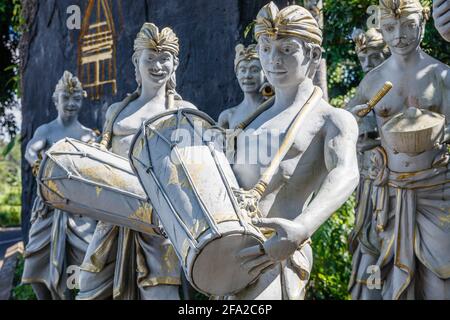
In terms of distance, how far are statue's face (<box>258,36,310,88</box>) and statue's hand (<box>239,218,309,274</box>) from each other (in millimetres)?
939

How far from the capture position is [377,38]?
9391 mm

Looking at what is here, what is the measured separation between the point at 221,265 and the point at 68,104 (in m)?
5.31

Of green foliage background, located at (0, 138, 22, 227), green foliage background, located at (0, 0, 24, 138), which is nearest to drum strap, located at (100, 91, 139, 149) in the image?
green foliage background, located at (0, 0, 24, 138)

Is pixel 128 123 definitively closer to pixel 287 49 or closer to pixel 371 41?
pixel 371 41

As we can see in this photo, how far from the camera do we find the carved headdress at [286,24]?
21.0 ft

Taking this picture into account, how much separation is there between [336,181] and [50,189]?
9.27 ft

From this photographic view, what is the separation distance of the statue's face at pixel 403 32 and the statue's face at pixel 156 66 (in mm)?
1677

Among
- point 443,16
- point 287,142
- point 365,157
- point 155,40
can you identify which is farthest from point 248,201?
point 365,157

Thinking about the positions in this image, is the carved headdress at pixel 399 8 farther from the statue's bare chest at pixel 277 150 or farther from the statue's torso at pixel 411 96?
the statue's bare chest at pixel 277 150

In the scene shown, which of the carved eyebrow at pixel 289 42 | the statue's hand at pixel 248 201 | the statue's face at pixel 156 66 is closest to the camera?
the statue's hand at pixel 248 201

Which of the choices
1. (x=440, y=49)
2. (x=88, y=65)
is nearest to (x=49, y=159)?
(x=88, y=65)

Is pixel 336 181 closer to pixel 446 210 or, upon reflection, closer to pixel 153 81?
pixel 446 210

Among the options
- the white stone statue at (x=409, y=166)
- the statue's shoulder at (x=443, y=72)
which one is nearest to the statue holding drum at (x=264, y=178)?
the white stone statue at (x=409, y=166)

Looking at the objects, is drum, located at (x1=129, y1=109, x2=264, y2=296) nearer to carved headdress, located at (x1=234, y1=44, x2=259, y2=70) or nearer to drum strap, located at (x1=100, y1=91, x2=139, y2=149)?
drum strap, located at (x1=100, y1=91, x2=139, y2=149)
